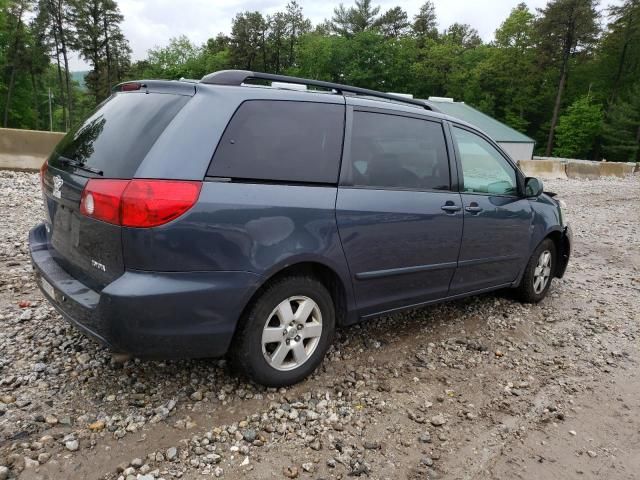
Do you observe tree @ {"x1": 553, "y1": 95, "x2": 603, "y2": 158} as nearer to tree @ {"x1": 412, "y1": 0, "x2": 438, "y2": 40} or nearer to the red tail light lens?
tree @ {"x1": 412, "y1": 0, "x2": 438, "y2": 40}

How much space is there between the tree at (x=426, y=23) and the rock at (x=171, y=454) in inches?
3293

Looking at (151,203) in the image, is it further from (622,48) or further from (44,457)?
(622,48)

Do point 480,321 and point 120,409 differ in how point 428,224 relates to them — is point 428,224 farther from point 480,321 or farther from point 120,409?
point 120,409

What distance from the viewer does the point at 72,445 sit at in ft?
7.95

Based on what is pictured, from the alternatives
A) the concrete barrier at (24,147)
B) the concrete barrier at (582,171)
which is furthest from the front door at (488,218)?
the concrete barrier at (582,171)

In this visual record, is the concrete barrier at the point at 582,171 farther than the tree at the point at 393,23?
No

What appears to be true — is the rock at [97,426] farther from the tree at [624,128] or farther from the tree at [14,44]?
the tree at [624,128]

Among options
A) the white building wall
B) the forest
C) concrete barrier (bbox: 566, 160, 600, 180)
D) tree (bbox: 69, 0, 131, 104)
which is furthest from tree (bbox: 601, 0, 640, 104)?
tree (bbox: 69, 0, 131, 104)

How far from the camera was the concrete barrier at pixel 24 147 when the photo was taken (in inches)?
394

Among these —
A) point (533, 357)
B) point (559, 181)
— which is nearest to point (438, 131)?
point (533, 357)

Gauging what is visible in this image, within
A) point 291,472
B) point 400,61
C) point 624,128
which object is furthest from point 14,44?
point 624,128

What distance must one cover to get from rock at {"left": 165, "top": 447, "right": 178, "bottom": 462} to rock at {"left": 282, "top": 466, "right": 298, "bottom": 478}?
1.82ft

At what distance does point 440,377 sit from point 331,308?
1003 millimetres

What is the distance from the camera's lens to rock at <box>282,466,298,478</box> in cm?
236
